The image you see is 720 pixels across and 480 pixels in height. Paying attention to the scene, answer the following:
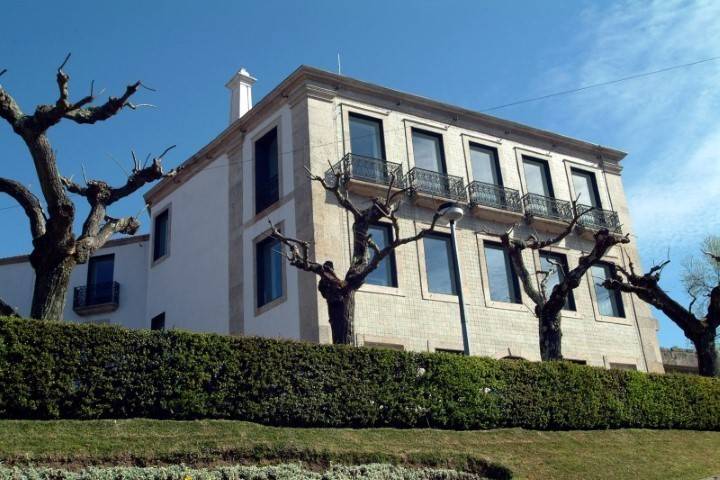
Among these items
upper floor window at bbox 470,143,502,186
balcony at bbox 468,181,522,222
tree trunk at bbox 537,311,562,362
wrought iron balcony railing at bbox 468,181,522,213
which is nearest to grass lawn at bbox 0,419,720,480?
tree trunk at bbox 537,311,562,362

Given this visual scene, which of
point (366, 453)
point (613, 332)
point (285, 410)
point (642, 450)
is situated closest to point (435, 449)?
point (366, 453)

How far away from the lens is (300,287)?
23.2 meters

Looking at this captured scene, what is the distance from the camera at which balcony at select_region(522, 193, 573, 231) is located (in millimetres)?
27986

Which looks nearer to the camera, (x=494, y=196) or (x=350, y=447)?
(x=350, y=447)

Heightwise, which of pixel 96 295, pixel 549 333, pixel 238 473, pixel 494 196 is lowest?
pixel 238 473

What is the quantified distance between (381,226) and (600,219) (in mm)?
9956

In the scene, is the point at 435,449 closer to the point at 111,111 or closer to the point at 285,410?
the point at 285,410

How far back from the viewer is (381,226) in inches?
974

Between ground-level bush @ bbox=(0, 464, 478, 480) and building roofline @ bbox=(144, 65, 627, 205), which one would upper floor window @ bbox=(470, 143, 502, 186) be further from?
ground-level bush @ bbox=(0, 464, 478, 480)

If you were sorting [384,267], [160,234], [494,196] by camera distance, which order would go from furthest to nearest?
1. [160,234]
2. [494,196]
3. [384,267]

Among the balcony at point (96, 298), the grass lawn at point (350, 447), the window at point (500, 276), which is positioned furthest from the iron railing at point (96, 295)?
the grass lawn at point (350, 447)

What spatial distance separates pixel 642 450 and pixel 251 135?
53.8 feet

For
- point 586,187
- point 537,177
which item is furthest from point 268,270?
point 586,187

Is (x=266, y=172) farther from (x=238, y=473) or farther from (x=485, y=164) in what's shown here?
(x=238, y=473)
